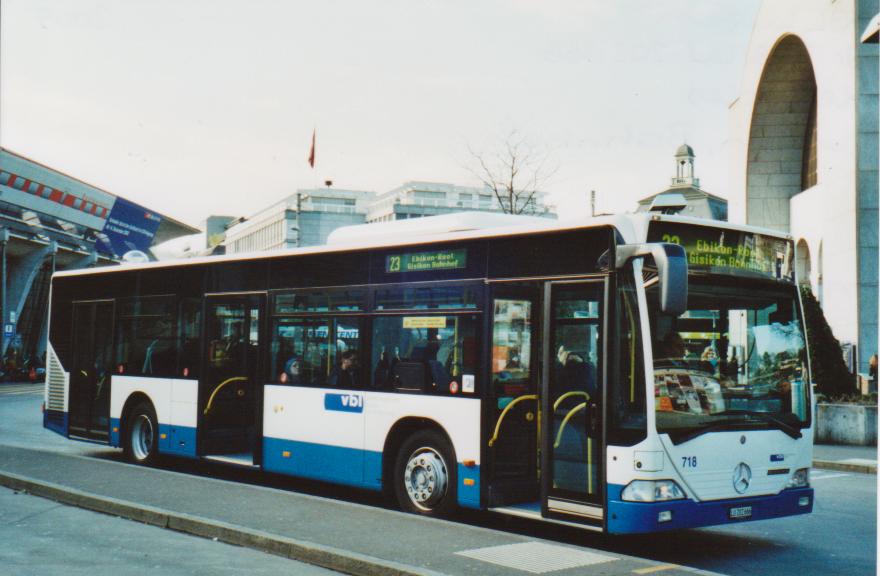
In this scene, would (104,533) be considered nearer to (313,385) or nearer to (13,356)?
(313,385)

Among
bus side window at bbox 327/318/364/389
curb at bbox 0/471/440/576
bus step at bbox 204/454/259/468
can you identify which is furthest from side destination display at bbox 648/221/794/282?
Result: bus step at bbox 204/454/259/468

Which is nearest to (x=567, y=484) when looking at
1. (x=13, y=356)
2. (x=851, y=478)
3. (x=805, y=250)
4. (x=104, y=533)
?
(x=104, y=533)

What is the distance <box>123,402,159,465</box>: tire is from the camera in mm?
14383

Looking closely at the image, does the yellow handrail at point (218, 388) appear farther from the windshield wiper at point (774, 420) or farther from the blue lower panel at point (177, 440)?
the windshield wiper at point (774, 420)

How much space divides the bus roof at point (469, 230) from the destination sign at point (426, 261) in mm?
127

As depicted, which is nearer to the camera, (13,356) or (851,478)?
(851,478)

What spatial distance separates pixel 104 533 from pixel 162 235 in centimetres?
6833

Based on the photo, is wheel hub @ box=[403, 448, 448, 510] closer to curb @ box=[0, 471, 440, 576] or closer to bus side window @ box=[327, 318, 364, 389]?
bus side window @ box=[327, 318, 364, 389]

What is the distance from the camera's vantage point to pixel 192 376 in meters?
13.6

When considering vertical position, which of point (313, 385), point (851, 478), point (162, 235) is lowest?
point (851, 478)

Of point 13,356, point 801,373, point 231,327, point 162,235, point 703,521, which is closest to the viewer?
point 703,521

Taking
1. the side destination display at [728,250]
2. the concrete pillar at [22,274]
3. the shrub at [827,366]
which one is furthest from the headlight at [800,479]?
the concrete pillar at [22,274]

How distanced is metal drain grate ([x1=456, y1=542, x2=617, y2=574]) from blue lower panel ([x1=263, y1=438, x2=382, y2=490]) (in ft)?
9.44

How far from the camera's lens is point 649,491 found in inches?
313
